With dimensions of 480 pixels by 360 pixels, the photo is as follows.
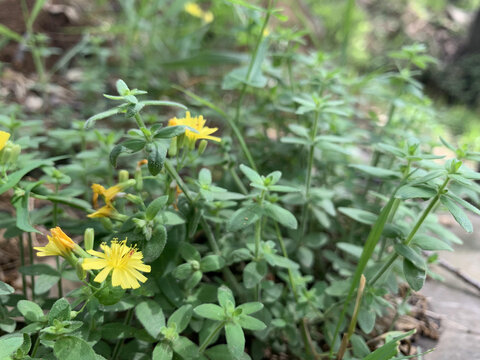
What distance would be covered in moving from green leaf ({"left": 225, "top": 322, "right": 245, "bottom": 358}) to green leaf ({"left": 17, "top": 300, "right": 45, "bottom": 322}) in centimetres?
43

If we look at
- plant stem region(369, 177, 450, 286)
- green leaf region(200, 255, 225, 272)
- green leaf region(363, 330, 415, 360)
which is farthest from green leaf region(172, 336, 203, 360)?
plant stem region(369, 177, 450, 286)

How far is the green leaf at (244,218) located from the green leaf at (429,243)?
46 cm

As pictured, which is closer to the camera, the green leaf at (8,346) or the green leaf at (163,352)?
the green leaf at (8,346)

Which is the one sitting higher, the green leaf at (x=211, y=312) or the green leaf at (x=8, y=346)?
the green leaf at (x=8, y=346)

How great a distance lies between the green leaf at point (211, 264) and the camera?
3.94 feet

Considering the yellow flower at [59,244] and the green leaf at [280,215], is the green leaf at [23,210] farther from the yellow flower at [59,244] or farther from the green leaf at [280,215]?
the green leaf at [280,215]

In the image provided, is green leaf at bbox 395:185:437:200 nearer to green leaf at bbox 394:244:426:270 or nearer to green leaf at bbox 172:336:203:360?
green leaf at bbox 394:244:426:270

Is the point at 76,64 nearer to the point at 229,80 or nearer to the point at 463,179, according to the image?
the point at 229,80

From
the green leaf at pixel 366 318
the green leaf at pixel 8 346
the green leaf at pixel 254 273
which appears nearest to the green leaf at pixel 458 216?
the green leaf at pixel 366 318

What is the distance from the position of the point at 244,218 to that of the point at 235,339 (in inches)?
12.6

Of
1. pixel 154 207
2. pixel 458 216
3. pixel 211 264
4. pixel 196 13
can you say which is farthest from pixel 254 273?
pixel 196 13

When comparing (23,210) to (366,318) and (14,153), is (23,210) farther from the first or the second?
(366,318)

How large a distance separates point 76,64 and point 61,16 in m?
0.50

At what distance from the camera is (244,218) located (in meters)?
1.17
